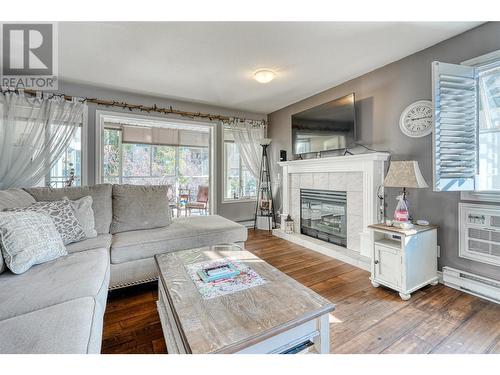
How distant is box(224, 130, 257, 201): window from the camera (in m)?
4.46

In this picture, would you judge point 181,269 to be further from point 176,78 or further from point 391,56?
point 391,56

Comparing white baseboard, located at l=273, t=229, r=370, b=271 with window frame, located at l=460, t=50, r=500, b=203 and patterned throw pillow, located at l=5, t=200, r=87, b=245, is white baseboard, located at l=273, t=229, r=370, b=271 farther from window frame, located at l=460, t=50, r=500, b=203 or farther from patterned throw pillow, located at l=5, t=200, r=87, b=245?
patterned throw pillow, located at l=5, t=200, r=87, b=245

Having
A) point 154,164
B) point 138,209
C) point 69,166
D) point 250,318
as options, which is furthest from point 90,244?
point 154,164

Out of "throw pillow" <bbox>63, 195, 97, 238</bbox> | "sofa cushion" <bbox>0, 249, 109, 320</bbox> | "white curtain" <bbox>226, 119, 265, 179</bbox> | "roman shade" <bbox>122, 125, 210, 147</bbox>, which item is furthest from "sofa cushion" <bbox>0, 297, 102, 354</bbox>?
"roman shade" <bbox>122, 125, 210, 147</bbox>

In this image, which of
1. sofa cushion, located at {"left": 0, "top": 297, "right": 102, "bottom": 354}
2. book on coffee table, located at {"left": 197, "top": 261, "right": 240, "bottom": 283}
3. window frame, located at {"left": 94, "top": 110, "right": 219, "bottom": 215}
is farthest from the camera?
window frame, located at {"left": 94, "top": 110, "right": 219, "bottom": 215}

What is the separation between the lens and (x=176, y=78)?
299cm

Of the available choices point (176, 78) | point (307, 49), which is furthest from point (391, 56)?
point (176, 78)

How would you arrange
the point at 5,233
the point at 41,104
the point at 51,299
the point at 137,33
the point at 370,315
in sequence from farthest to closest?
1. the point at 41,104
2. the point at 137,33
3. the point at 370,315
4. the point at 5,233
5. the point at 51,299

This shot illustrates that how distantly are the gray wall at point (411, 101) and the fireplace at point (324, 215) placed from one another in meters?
0.63

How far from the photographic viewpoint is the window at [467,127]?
1.93 m

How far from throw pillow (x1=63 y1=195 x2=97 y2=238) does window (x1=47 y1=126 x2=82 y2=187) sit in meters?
1.32

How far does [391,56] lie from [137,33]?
2.64m

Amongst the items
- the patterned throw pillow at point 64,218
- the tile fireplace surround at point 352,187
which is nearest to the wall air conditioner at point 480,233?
the tile fireplace surround at point 352,187

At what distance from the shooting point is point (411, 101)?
2.44 metres
